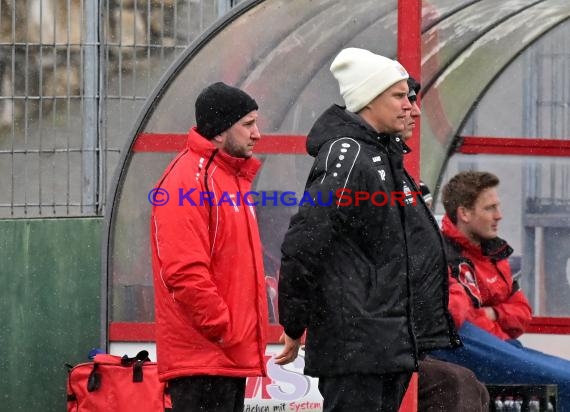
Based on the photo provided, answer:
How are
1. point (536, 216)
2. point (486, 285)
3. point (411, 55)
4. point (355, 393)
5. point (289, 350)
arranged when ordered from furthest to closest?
1. point (536, 216)
2. point (486, 285)
3. point (411, 55)
4. point (289, 350)
5. point (355, 393)

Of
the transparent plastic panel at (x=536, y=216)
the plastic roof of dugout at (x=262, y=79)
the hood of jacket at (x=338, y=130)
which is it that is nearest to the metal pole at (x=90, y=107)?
the plastic roof of dugout at (x=262, y=79)

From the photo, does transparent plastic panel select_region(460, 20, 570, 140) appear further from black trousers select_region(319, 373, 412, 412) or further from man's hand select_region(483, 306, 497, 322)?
black trousers select_region(319, 373, 412, 412)

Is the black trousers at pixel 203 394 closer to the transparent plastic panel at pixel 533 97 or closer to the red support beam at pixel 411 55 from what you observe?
the red support beam at pixel 411 55

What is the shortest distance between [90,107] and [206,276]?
147 inches

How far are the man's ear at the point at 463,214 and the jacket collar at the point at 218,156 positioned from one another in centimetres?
176

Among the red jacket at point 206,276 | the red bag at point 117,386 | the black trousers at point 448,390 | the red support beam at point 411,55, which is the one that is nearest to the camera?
the red jacket at point 206,276

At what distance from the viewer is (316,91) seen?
7.51 meters

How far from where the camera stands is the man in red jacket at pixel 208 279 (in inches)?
206

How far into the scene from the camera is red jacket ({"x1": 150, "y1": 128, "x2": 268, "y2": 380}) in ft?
17.1

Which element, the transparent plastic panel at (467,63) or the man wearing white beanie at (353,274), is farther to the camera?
the transparent plastic panel at (467,63)

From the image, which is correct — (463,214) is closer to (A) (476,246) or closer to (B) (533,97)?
(A) (476,246)

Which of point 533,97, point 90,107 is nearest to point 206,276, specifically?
point 533,97

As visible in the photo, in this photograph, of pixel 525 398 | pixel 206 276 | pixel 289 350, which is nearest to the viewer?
pixel 289 350

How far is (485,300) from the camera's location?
7.05 metres
